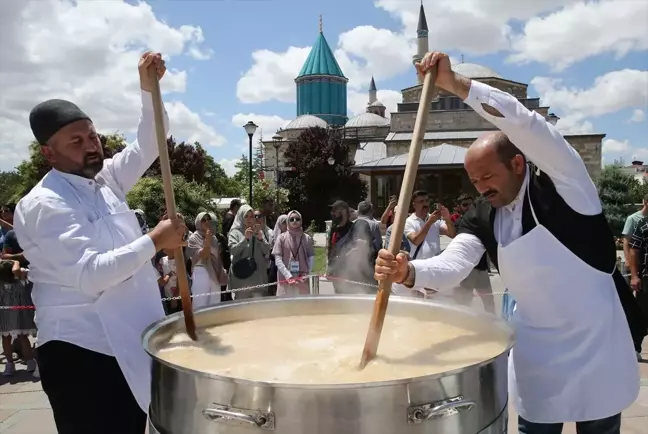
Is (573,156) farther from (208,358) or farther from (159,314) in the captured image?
(159,314)

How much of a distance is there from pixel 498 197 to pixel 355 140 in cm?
4951

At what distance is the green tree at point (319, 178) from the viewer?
3753 cm

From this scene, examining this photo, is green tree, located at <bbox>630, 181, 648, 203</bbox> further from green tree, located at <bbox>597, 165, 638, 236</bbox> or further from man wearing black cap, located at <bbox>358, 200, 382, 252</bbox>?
man wearing black cap, located at <bbox>358, 200, 382, 252</bbox>

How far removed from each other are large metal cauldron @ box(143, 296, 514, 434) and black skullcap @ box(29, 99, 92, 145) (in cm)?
92

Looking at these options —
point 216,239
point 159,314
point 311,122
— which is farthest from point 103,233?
point 311,122

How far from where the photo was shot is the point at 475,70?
50.7 metres

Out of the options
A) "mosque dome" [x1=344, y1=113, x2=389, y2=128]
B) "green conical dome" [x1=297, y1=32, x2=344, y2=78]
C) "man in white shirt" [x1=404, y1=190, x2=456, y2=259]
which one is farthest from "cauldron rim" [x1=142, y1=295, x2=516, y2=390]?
"green conical dome" [x1=297, y1=32, x2=344, y2=78]

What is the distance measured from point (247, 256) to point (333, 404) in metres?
5.18

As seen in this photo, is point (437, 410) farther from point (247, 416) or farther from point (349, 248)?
point (349, 248)

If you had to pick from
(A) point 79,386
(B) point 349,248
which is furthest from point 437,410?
(B) point 349,248

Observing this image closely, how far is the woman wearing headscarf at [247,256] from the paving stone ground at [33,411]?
7.71ft

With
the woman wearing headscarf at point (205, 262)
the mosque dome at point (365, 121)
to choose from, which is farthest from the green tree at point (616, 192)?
the mosque dome at point (365, 121)

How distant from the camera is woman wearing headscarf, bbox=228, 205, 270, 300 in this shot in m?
6.51

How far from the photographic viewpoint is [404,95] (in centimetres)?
5156
